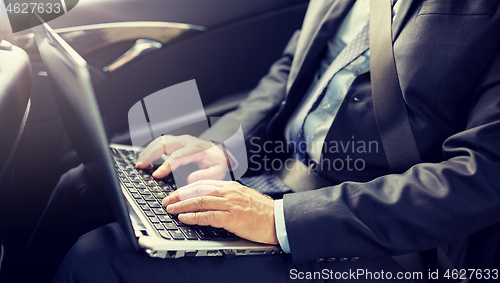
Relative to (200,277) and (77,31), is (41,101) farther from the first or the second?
(200,277)

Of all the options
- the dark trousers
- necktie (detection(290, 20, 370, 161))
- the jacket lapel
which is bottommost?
the dark trousers

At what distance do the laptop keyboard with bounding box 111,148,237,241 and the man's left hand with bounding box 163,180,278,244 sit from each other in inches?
0.5

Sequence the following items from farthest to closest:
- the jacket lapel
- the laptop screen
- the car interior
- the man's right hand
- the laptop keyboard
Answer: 1. the car interior
2. the man's right hand
3. the jacket lapel
4. the laptop keyboard
5. the laptop screen

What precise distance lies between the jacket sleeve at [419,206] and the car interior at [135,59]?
742mm

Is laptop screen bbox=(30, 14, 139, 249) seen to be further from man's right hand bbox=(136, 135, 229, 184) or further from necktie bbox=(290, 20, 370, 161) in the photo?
necktie bbox=(290, 20, 370, 161)

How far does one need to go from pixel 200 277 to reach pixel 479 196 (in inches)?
20.7

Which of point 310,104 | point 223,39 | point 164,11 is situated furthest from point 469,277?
point 164,11

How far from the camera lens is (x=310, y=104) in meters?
0.96

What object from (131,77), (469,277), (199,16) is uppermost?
(199,16)

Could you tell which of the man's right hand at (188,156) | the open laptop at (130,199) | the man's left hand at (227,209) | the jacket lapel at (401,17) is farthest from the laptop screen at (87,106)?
the jacket lapel at (401,17)

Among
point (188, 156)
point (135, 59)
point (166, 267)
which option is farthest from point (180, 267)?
point (135, 59)

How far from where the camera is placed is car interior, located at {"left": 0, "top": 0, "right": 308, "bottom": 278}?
117 cm

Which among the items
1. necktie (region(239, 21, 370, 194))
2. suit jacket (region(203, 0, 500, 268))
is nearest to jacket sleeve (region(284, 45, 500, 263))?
suit jacket (region(203, 0, 500, 268))

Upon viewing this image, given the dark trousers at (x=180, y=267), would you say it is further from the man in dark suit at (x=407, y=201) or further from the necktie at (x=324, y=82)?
the necktie at (x=324, y=82)
